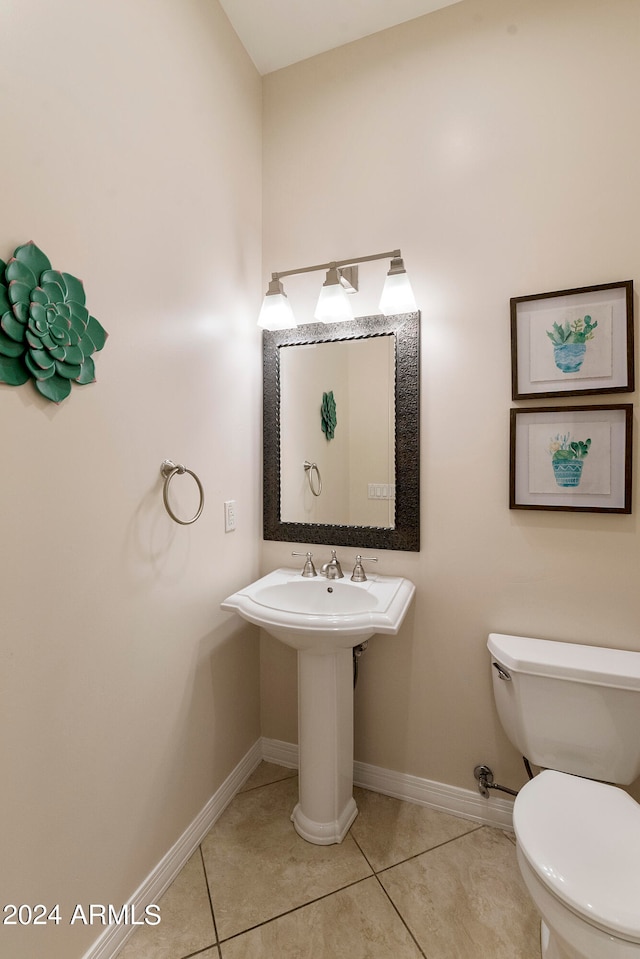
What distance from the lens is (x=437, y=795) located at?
1.73m

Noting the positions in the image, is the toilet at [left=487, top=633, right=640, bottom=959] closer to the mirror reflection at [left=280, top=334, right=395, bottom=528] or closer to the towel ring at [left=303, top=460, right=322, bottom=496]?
the mirror reflection at [left=280, top=334, right=395, bottom=528]

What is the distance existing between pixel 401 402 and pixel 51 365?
115cm

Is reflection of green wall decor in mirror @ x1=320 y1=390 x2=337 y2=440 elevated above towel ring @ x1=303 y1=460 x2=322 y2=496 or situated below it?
above

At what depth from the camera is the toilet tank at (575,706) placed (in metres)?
1.31

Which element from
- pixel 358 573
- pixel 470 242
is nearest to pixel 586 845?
pixel 358 573

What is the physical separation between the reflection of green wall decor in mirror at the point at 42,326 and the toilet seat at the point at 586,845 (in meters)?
1.47

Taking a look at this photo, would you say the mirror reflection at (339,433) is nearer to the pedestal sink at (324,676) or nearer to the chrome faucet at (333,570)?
the chrome faucet at (333,570)

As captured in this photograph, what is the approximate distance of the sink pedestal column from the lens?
5.12ft

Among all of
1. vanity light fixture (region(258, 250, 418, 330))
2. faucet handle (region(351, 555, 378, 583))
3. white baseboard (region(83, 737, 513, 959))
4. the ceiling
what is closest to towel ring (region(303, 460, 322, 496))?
faucet handle (region(351, 555, 378, 583))

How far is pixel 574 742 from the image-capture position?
1.36m

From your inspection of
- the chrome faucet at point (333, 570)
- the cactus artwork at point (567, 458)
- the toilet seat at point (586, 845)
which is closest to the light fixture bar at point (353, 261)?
the cactus artwork at point (567, 458)

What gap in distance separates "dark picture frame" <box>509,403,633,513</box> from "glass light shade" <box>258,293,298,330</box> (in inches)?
35.1

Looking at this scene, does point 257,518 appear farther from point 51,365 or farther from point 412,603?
point 51,365

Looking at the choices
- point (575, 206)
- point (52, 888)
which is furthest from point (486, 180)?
point (52, 888)
